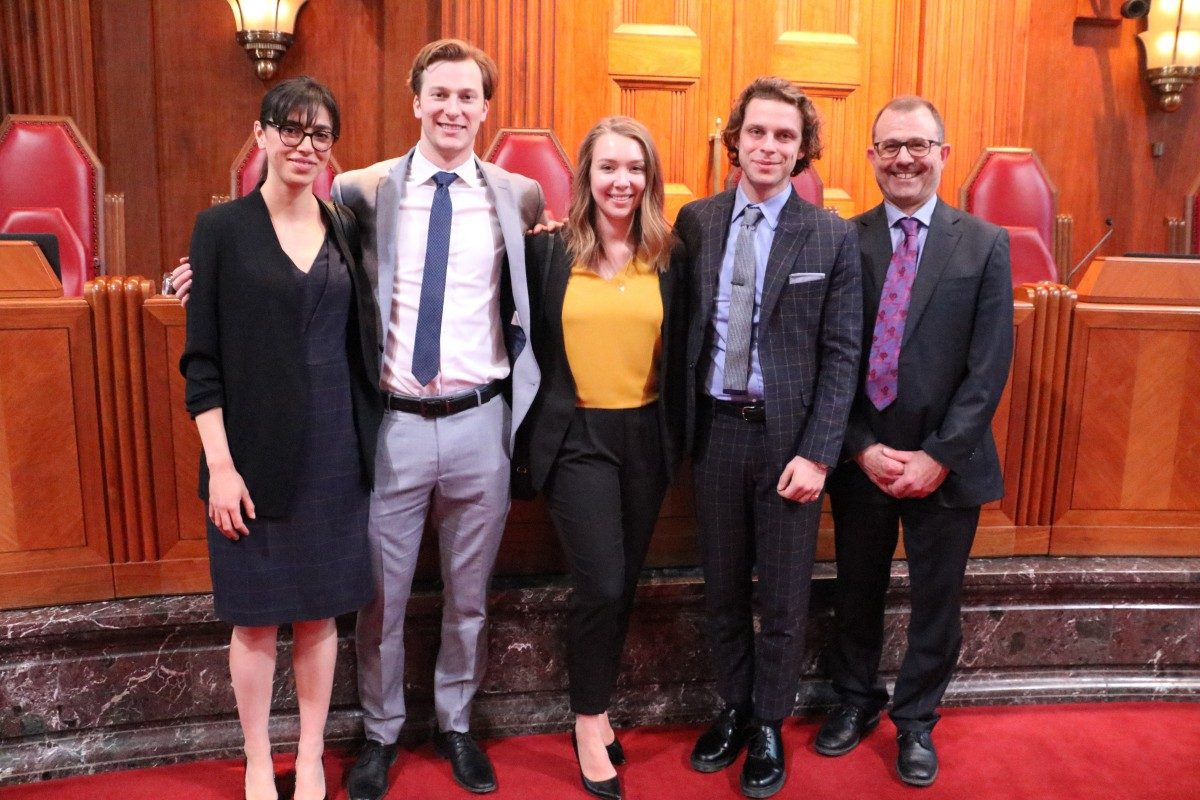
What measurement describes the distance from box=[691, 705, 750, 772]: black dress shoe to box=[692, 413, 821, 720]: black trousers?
9 centimetres

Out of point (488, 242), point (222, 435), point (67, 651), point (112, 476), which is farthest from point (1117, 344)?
point (67, 651)

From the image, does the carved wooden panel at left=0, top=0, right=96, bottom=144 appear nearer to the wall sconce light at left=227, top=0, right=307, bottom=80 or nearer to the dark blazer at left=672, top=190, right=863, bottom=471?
the wall sconce light at left=227, top=0, right=307, bottom=80

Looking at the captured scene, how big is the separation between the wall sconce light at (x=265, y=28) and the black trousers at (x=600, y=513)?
288 centimetres

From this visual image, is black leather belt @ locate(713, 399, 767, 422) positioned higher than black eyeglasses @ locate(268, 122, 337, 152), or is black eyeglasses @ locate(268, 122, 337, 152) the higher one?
black eyeglasses @ locate(268, 122, 337, 152)

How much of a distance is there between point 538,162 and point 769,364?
1821mm

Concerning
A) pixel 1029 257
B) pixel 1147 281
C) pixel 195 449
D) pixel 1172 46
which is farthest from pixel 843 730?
pixel 1172 46

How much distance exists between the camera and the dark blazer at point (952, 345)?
6.83 ft

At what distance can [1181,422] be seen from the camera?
2637mm

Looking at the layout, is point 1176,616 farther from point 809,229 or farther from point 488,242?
point 488,242

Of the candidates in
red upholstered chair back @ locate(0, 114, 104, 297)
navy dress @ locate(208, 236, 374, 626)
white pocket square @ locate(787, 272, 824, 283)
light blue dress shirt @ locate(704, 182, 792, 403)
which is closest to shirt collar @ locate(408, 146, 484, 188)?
navy dress @ locate(208, 236, 374, 626)

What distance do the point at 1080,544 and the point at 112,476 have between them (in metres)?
2.44

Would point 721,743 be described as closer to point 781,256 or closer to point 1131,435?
point 781,256

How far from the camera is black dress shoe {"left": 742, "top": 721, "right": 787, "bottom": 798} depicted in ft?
7.05

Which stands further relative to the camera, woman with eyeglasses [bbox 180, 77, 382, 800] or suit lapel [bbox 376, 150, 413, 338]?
suit lapel [bbox 376, 150, 413, 338]
